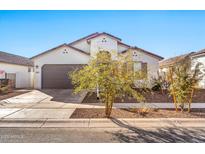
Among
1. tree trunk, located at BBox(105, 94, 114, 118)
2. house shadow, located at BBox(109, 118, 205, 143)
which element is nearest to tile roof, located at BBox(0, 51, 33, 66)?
tree trunk, located at BBox(105, 94, 114, 118)

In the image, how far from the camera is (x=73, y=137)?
16.1 feet

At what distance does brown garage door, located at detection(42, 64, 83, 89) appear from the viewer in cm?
1728

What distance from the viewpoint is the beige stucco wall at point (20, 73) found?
18.3 meters

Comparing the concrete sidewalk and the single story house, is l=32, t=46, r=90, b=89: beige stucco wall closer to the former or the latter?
the single story house

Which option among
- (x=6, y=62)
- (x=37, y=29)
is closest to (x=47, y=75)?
(x=6, y=62)

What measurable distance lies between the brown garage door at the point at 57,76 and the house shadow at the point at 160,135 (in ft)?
40.7

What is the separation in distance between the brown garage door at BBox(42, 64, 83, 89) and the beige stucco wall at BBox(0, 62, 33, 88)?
157 inches

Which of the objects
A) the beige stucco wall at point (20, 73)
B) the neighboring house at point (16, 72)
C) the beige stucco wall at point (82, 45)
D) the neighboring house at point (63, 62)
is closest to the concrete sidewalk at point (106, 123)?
the neighboring house at point (63, 62)

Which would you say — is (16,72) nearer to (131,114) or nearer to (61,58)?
(61,58)
